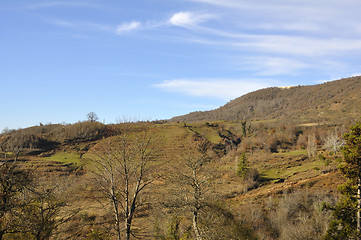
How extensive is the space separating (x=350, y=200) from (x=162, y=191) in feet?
41.5

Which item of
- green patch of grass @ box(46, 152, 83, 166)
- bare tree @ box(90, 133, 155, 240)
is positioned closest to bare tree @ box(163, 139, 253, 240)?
bare tree @ box(90, 133, 155, 240)

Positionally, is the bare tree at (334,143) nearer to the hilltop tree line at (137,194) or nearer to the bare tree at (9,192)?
the hilltop tree line at (137,194)

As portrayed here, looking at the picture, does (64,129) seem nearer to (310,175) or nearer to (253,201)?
(253,201)

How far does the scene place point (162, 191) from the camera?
18891mm

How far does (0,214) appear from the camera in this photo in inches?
346

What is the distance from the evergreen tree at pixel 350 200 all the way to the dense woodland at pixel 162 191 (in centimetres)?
6

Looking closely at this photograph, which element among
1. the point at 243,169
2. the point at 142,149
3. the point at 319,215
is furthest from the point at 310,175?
the point at 142,149

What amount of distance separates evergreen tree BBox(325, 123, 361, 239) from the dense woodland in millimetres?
60

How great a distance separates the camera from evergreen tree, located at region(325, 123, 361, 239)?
16281 millimetres

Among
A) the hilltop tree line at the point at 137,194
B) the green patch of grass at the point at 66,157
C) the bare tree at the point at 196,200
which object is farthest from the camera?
the green patch of grass at the point at 66,157

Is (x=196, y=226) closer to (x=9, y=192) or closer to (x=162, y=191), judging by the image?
(x=162, y=191)

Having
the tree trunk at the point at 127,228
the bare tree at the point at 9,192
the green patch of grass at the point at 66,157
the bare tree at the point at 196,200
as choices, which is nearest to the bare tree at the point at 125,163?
the tree trunk at the point at 127,228

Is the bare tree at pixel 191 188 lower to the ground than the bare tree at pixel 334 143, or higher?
higher

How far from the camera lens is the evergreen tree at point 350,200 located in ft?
53.4
